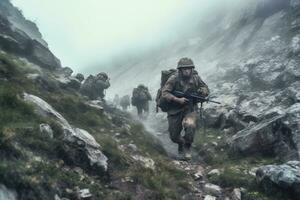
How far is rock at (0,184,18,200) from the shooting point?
5.45m

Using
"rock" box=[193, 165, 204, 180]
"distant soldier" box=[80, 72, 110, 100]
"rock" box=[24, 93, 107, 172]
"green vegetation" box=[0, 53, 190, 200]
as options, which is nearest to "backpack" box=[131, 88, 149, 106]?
"distant soldier" box=[80, 72, 110, 100]

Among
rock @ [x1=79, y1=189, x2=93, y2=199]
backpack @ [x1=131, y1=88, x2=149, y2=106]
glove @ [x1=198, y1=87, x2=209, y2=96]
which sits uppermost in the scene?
backpack @ [x1=131, y1=88, x2=149, y2=106]

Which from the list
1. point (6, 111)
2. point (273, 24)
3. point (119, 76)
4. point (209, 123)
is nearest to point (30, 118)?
point (6, 111)

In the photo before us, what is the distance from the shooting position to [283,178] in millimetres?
7723

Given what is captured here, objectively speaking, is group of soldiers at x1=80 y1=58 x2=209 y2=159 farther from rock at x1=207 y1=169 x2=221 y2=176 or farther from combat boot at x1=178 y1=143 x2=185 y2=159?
rock at x1=207 y1=169 x2=221 y2=176

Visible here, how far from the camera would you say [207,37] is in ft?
145

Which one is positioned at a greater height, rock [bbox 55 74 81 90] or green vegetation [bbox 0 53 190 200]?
rock [bbox 55 74 81 90]

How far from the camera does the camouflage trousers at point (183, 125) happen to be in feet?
39.9

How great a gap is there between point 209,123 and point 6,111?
1055cm

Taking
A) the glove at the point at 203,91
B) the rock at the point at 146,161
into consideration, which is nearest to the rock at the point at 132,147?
the rock at the point at 146,161

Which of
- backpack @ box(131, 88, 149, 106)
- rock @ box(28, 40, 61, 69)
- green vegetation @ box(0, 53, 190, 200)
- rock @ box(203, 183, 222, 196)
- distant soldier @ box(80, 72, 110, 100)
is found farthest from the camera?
backpack @ box(131, 88, 149, 106)

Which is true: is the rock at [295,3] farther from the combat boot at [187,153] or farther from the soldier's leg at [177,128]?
the combat boot at [187,153]

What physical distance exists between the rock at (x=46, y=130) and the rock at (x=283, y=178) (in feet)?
14.3

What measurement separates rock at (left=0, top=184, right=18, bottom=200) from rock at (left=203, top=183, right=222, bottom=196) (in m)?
4.48
